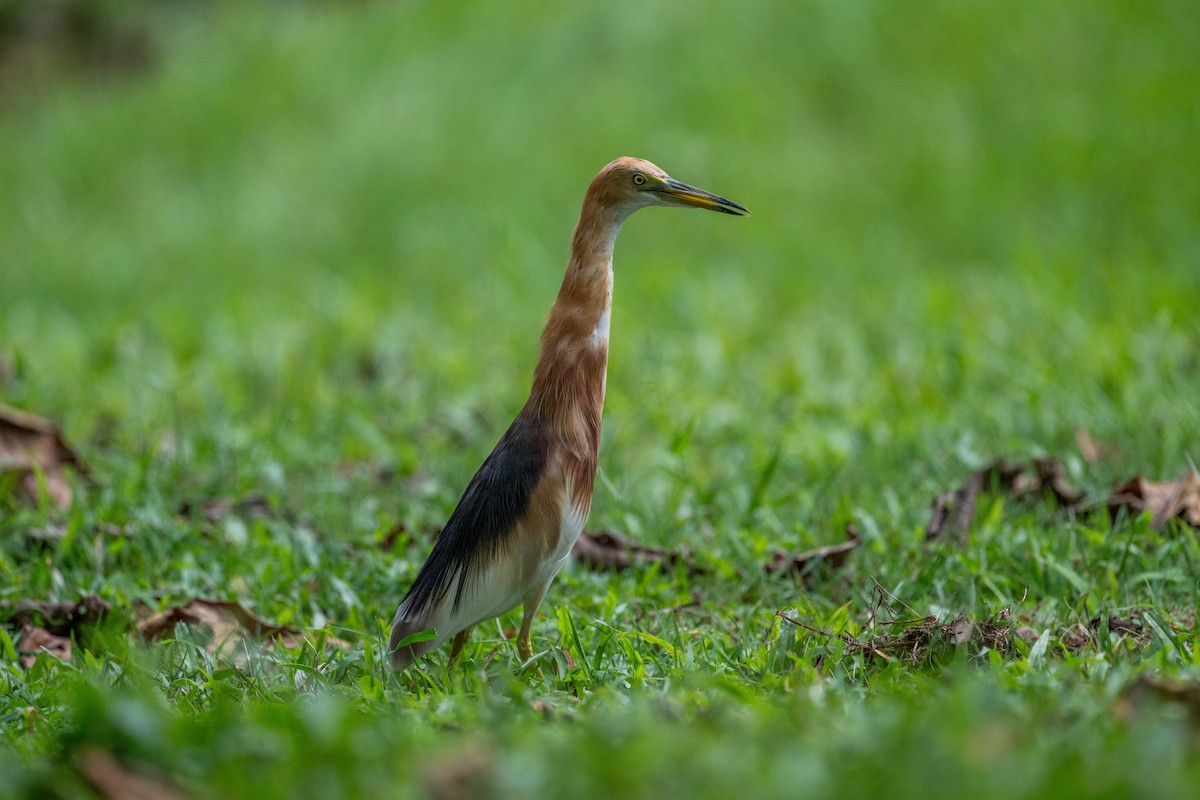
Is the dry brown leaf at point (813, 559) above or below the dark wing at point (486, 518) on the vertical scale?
below

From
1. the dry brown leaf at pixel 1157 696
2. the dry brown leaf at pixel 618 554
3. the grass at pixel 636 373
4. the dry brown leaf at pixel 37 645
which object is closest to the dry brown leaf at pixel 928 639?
the grass at pixel 636 373

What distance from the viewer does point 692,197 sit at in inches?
120

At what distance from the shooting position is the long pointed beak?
118 inches

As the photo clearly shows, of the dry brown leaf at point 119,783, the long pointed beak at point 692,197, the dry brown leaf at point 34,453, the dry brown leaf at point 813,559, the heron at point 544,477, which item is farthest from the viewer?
the dry brown leaf at point 34,453

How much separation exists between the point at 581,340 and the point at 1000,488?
1.68m

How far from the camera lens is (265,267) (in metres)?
7.36

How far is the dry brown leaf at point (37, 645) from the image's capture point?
326cm

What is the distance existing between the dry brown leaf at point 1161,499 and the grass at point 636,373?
9cm

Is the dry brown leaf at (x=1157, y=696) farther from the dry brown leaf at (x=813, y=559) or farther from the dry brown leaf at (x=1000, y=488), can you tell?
the dry brown leaf at (x=1000, y=488)

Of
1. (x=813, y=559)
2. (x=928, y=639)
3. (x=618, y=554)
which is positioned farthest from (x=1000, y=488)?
(x=928, y=639)

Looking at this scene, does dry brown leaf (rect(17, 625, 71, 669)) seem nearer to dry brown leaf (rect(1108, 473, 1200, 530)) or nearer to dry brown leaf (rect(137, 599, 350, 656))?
dry brown leaf (rect(137, 599, 350, 656))

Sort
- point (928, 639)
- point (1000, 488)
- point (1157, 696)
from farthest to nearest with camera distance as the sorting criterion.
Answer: point (1000, 488) → point (928, 639) → point (1157, 696)

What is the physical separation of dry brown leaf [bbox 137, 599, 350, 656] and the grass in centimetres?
8

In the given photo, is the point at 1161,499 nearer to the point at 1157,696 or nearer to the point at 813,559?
the point at 813,559
